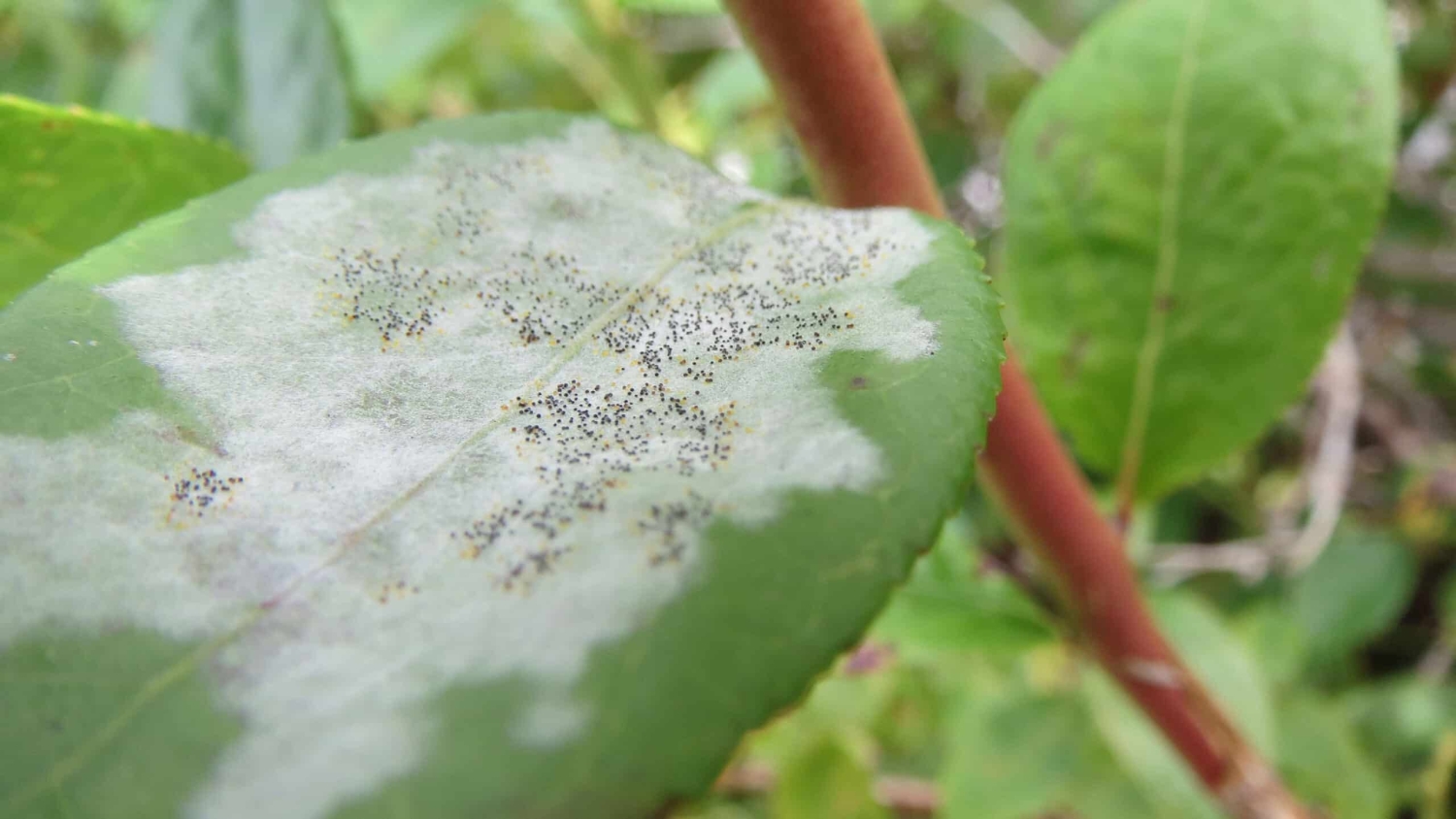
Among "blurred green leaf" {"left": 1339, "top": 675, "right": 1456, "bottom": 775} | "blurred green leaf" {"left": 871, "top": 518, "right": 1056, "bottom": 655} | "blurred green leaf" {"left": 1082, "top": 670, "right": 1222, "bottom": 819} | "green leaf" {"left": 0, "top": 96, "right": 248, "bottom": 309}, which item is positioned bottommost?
"blurred green leaf" {"left": 1339, "top": 675, "right": 1456, "bottom": 775}

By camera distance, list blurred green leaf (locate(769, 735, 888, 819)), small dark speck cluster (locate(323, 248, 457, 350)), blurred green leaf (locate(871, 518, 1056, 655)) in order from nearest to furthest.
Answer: small dark speck cluster (locate(323, 248, 457, 350)) → blurred green leaf (locate(871, 518, 1056, 655)) → blurred green leaf (locate(769, 735, 888, 819))

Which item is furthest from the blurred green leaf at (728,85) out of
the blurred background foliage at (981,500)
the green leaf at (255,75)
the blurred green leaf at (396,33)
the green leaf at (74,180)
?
the green leaf at (74,180)

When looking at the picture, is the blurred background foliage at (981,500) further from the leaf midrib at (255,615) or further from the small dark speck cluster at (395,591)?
the small dark speck cluster at (395,591)

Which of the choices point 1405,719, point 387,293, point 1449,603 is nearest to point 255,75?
point 387,293

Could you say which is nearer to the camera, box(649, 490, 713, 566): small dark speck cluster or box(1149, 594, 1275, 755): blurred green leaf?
box(649, 490, 713, 566): small dark speck cluster

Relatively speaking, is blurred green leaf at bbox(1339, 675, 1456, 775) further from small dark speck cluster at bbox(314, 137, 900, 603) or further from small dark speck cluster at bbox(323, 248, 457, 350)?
small dark speck cluster at bbox(323, 248, 457, 350)

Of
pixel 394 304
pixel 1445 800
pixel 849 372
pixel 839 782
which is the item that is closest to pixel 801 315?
pixel 849 372

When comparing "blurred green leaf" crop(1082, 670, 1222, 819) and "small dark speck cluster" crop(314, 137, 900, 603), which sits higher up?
"small dark speck cluster" crop(314, 137, 900, 603)

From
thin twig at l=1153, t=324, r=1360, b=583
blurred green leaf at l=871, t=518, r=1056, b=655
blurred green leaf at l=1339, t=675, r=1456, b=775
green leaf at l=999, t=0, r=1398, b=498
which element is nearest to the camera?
green leaf at l=999, t=0, r=1398, b=498

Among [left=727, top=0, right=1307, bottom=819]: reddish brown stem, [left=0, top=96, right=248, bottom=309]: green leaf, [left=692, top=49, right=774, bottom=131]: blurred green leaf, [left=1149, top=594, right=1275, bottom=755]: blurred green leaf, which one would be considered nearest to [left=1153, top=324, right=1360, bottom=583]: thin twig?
[left=1149, top=594, right=1275, bottom=755]: blurred green leaf
